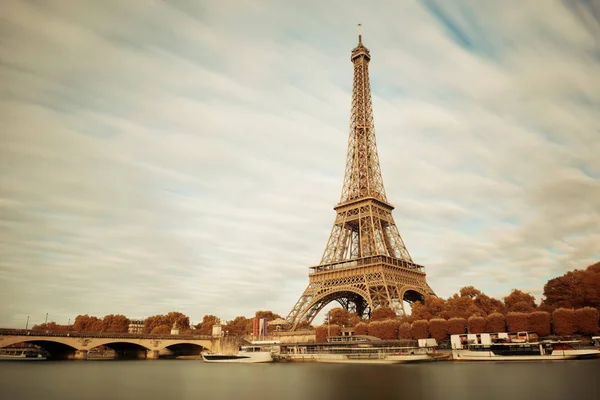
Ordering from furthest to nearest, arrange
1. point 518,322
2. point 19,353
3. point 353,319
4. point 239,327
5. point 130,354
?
point 239,327, point 19,353, point 130,354, point 353,319, point 518,322

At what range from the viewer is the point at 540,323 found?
56.5 metres

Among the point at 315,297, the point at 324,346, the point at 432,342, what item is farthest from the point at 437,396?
the point at 315,297

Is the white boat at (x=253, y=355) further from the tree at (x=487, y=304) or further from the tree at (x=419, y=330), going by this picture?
the tree at (x=487, y=304)

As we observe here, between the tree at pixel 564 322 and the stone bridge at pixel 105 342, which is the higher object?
the tree at pixel 564 322

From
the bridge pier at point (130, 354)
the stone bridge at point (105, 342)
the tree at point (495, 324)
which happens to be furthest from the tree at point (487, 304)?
the bridge pier at point (130, 354)

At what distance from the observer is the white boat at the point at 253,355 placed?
213ft

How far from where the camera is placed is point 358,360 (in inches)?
2250

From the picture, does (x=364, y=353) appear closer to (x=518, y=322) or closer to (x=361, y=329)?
(x=361, y=329)

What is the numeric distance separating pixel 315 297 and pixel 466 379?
1787 inches

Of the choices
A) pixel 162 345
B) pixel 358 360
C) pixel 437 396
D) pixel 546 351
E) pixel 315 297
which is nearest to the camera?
pixel 437 396

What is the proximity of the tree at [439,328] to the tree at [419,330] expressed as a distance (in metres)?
0.89

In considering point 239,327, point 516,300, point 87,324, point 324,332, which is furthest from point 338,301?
point 87,324

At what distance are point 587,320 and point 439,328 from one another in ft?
60.2

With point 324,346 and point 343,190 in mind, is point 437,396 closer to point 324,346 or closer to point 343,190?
point 324,346
